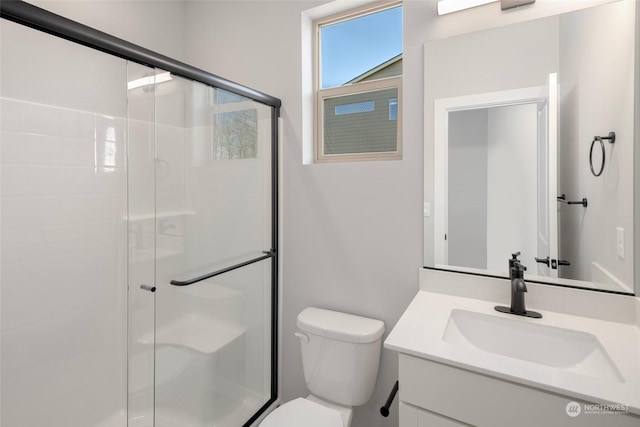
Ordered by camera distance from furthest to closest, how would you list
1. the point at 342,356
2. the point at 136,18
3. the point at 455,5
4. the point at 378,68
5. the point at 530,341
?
the point at 136,18
the point at 378,68
the point at 342,356
the point at 455,5
the point at 530,341

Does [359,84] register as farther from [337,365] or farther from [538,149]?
[337,365]

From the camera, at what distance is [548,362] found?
3.59ft

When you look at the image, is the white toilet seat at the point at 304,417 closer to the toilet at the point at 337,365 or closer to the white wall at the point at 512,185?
the toilet at the point at 337,365

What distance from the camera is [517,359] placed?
0.96 metres

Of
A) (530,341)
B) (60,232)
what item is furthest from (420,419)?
(60,232)

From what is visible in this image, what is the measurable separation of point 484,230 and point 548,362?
1.73 ft

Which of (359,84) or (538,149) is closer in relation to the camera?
(538,149)

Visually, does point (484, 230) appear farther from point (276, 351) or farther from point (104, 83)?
point (104, 83)

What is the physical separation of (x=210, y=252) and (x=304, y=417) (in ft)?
2.74

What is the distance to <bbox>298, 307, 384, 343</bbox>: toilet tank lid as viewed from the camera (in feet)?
4.87

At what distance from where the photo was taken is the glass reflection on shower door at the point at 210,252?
136 centimetres

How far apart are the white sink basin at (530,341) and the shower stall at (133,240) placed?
107 centimetres

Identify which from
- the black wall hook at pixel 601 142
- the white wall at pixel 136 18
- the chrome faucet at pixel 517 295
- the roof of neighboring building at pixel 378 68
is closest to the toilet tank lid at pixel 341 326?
the chrome faucet at pixel 517 295

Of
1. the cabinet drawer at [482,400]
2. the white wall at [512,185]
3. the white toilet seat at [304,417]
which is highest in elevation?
the white wall at [512,185]
